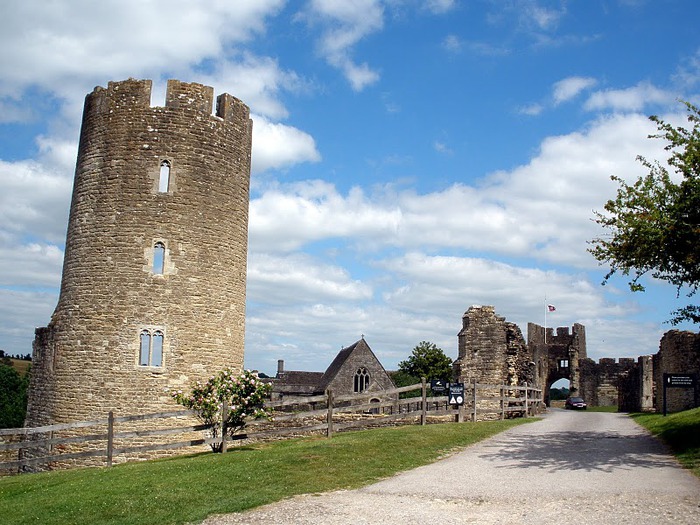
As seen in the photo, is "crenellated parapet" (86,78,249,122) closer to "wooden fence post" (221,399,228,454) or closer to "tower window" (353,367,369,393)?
"wooden fence post" (221,399,228,454)

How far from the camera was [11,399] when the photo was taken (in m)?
56.6

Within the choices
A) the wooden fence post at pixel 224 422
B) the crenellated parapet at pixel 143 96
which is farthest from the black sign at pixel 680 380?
the crenellated parapet at pixel 143 96

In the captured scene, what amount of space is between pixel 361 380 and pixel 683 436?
39.3 meters

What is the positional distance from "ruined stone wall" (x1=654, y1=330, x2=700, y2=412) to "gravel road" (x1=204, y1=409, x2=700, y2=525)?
Answer: 15.4 m

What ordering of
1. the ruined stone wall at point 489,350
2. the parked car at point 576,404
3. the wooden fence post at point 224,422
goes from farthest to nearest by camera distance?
the parked car at point 576,404, the ruined stone wall at point 489,350, the wooden fence post at point 224,422

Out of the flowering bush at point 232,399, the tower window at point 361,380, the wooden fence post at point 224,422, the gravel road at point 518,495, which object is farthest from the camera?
the tower window at point 361,380

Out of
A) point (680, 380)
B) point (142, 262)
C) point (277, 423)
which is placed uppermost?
point (142, 262)

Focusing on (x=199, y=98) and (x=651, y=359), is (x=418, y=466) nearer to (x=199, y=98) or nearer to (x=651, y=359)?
(x=199, y=98)

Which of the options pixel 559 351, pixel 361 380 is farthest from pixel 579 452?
pixel 559 351

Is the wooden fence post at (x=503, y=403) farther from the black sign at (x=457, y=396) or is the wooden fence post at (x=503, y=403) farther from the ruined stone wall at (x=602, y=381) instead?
the ruined stone wall at (x=602, y=381)

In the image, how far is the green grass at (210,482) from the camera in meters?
10.6

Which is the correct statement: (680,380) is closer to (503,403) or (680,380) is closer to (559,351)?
(503,403)

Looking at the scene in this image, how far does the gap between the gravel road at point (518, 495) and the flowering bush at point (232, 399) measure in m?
6.12

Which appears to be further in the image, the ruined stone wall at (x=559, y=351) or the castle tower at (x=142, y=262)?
the ruined stone wall at (x=559, y=351)
